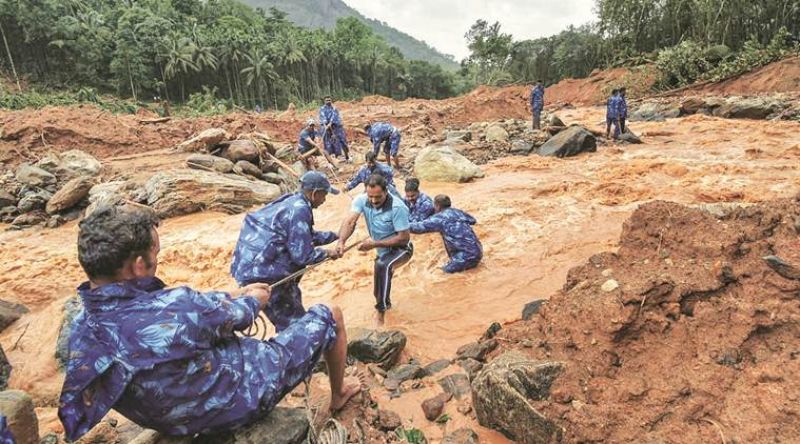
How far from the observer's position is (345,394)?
2.61 metres

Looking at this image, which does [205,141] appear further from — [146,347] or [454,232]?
[146,347]

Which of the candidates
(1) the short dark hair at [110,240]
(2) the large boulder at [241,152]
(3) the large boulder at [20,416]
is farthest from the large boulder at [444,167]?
(1) the short dark hair at [110,240]

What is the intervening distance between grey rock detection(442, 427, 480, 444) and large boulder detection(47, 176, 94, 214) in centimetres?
925

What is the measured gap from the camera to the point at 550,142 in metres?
12.1

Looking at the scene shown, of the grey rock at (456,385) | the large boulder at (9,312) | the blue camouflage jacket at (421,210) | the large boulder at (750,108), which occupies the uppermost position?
the large boulder at (750,108)

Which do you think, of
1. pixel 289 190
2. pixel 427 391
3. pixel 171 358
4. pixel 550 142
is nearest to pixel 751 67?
pixel 550 142

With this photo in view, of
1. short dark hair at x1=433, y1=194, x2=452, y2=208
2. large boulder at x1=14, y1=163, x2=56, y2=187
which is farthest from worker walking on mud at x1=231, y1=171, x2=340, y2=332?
large boulder at x1=14, y1=163, x2=56, y2=187

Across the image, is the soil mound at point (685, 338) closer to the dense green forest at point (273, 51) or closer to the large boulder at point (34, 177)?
the large boulder at point (34, 177)

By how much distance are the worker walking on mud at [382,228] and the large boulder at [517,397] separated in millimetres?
1734

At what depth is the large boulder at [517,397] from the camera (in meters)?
2.46

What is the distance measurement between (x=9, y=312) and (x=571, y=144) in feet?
36.9

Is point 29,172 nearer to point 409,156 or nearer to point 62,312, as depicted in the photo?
point 62,312

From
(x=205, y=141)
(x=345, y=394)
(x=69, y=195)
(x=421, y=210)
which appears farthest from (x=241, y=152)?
(x=345, y=394)

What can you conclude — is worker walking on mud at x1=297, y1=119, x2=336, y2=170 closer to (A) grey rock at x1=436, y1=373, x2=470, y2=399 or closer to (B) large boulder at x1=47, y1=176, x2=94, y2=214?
(B) large boulder at x1=47, y1=176, x2=94, y2=214
